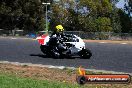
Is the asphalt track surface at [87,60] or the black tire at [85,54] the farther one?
the black tire at [85,54]

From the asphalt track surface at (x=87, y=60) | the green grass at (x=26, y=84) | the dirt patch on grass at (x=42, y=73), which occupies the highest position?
the green grass at (x=26, y=84)

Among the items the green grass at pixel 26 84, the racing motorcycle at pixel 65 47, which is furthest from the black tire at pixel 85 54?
the green grass at pixel 26 84

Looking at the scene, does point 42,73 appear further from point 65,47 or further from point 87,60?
point 65,47

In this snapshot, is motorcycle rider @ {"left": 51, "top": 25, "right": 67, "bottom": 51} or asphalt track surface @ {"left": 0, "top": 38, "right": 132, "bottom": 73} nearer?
asphalt track surface @ {"left": 0, "top": 38, "right": 132, "bottom": 73}

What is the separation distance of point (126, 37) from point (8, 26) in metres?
25.9

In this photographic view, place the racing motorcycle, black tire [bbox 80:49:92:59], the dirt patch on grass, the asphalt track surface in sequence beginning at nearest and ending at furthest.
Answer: the dirt patch on grass < the asphalt track surface < black tire [bbox 80:49:92:59] < the racing motorcycle

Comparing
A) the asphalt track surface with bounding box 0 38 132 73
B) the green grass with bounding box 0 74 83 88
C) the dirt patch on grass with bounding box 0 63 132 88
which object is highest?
the green grass with bounding box 0 74 83 88

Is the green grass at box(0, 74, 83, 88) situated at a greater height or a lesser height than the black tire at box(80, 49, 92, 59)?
greater

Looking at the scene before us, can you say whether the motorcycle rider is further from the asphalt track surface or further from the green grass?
the green grass

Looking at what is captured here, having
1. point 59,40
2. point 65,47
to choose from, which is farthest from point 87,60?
point 59,40

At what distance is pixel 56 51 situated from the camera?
22906mm

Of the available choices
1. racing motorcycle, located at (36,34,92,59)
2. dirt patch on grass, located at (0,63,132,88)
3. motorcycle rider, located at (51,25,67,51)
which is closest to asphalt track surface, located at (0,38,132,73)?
racing motorcycle, located at (36,34,92,59)

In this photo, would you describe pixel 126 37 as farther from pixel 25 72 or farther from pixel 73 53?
pixel 25 72

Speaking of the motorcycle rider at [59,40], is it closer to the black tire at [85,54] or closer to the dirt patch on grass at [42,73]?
the black tire at [85,54]
